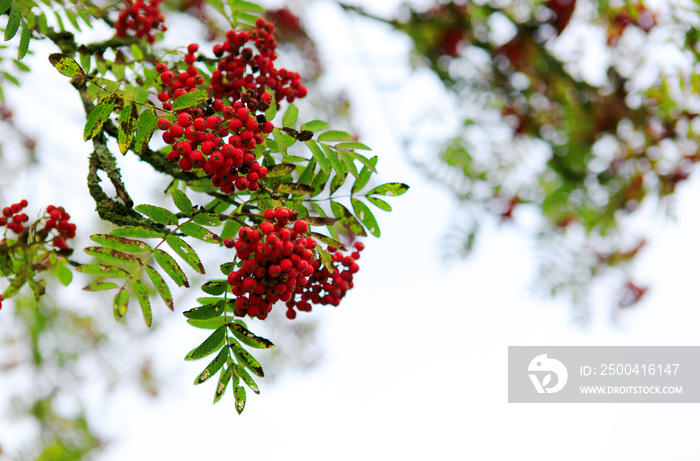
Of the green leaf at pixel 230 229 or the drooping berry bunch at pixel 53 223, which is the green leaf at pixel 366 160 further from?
the drooping berry bunch at pixel 53 223

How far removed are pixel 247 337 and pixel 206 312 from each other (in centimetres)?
11

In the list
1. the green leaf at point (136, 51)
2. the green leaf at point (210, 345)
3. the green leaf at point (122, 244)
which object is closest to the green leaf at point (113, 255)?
the green leaf at point (122, 244)

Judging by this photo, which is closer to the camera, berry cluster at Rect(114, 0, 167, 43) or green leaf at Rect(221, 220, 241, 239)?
green leaf at Rect(221, 220, 241, 239)

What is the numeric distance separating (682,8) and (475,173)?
81.0 inches

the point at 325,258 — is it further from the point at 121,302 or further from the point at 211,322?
the point at 121,302

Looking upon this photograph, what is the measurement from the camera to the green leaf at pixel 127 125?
1094 millimetres

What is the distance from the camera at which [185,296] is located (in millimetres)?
4871

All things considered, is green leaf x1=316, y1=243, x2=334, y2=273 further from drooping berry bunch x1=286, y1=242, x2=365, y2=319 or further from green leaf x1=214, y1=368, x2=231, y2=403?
A: green leaf x1=214, y1=368, x2=231, y2=403

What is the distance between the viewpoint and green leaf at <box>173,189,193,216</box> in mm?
1121

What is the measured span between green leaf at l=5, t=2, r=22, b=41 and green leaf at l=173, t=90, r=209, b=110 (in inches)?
16.7

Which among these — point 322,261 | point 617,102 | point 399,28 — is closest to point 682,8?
point 617,102

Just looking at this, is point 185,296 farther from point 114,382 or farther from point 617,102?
point 617,102

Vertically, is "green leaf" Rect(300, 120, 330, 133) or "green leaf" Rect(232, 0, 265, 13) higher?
"green leaf" Rect(232, 0, 265, 13)

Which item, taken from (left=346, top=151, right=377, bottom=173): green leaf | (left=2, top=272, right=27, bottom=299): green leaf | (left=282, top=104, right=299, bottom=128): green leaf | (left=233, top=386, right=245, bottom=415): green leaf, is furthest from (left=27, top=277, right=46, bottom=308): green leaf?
(left=346, top=151, right=377, bottom=173): green leaf
